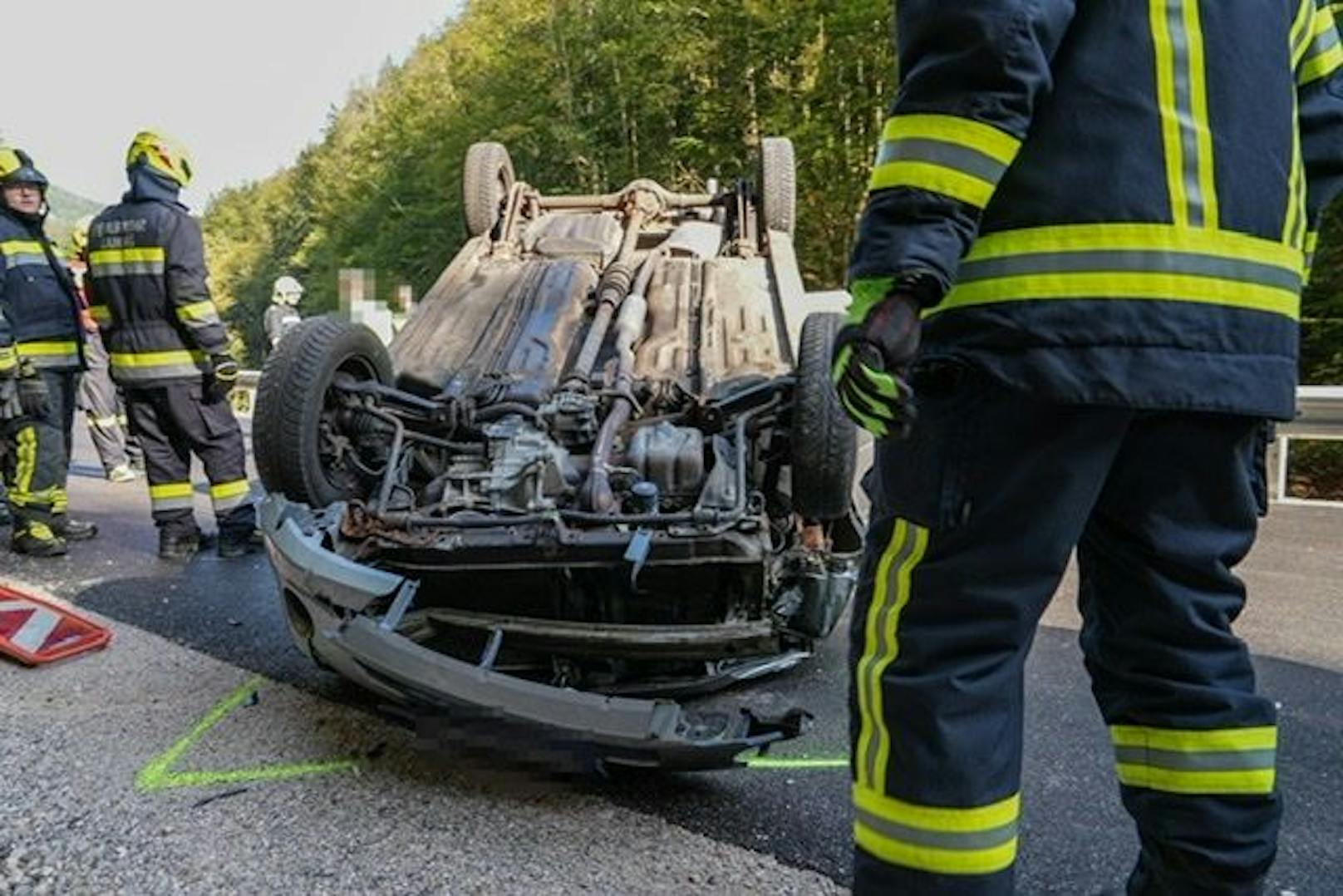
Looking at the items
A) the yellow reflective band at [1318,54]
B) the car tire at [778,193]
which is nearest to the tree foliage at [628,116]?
the car tire at [778,193]

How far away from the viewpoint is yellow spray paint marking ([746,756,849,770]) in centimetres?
246

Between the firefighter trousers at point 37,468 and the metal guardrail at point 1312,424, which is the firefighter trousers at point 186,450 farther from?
the metal guardrail at point 1312,424

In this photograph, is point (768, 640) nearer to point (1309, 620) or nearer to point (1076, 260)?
point (1076, 260)

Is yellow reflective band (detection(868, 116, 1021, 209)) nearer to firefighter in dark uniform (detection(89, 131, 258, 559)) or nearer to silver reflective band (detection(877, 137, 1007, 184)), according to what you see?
silver reflective band (detection(877, 137, 1007, 184))

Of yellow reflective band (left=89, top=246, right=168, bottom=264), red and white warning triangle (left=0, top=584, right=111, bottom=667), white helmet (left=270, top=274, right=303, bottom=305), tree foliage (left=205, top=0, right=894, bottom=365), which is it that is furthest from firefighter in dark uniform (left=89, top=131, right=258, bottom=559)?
white helmet (left=270, top=274, right=303, bottom=305)

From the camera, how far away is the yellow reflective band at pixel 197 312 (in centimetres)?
437

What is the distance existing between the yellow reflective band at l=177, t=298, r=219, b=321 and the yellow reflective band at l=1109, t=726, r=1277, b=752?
4.01 meters

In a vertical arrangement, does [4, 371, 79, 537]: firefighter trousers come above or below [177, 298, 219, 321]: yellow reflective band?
below

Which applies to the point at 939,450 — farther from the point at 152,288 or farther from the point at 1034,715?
the point at 152,288

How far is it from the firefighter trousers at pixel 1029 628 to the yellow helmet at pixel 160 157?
4037 mm

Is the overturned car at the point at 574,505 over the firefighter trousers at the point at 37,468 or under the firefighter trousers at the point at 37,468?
over

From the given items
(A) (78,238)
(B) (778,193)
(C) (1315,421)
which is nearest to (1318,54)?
(B) (778,193)

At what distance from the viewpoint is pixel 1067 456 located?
1360mm

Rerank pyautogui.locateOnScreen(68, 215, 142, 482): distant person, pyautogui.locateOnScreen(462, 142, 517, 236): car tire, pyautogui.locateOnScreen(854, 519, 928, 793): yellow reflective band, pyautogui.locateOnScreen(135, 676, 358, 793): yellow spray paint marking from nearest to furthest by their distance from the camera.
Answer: pyautogui.locateOnScreen(854, 519, 928, 793): yellow reflective band → pyautogui.locateOnScreen(135, 676, 358, 793): yellow spray paint marking → pyautogui.locateOnScreen(462, 142, 517, 236): car tire → pyautogui.locateOnScreen(68, 215, 142, 482): distant person
